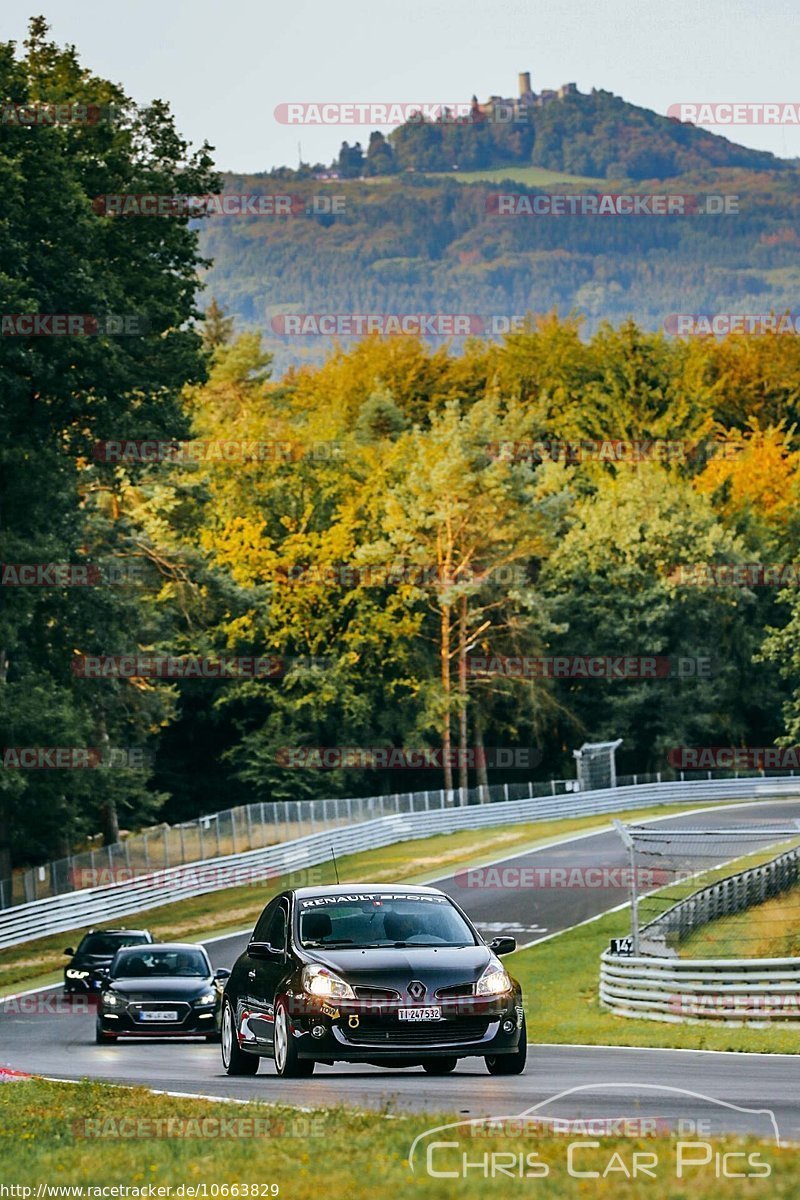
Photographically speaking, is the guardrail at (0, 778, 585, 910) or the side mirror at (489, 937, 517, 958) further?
the guardrail at (0, 778, 585, 910)

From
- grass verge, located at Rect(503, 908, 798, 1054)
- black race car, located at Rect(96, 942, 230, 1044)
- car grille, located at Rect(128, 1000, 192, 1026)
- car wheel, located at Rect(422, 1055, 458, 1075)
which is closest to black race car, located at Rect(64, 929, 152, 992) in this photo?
grass verge, located at Rect(503, 908, 798, 1054)

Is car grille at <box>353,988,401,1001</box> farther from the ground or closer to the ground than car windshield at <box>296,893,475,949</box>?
closer to the ground

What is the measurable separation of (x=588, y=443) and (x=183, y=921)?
6227 centimetres

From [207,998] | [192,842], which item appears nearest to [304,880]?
[192,842]

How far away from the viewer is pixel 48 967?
4356 centimetres

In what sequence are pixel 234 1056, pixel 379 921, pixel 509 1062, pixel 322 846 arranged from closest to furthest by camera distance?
1. pixel 509 1062
2. pixel 379 921
3. pixel 234 1056
4. pixel 322 846

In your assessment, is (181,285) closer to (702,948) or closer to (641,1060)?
(702,948)

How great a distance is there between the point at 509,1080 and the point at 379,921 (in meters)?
1.73

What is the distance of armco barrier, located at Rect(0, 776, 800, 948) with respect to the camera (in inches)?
1869

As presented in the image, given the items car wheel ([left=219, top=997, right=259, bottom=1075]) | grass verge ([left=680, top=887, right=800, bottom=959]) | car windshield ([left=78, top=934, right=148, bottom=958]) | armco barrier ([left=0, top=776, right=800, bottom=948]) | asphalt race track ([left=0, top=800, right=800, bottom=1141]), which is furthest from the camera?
armco barrier ([left=0, top=776, right=800, bottom=948])

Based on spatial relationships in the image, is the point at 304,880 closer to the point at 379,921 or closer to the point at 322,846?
the point at 322,846

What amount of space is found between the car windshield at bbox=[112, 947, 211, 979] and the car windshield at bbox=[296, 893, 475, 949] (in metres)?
9.38

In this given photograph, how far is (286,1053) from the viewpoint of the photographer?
1517 cm

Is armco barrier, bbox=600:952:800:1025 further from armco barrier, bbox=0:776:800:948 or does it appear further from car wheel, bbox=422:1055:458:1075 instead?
car wheel, bbox=422:1055:458:1075
